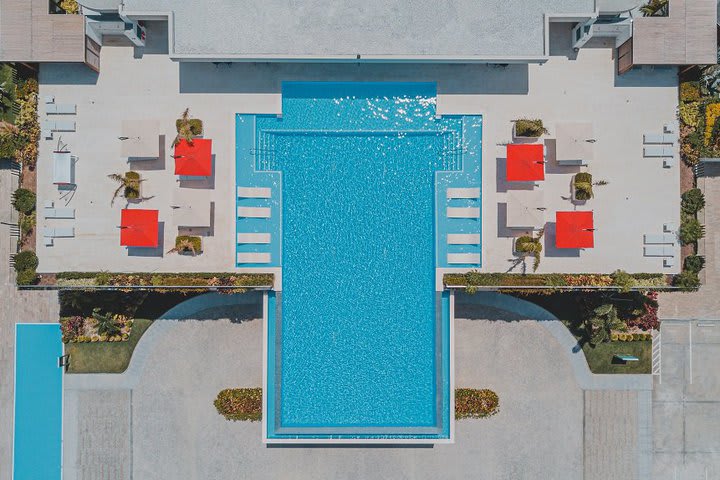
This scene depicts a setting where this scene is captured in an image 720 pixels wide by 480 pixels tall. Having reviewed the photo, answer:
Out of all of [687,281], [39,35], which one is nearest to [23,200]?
[39,35]

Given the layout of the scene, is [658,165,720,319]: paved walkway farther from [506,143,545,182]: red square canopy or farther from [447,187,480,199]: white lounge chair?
[447,187,480,199]: white lounge chair

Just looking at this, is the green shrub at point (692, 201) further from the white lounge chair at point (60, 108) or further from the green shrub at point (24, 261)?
the green shrub at point (24, 261)

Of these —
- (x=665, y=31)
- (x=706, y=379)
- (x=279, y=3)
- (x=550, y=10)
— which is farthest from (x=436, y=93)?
(x=706, y=379)

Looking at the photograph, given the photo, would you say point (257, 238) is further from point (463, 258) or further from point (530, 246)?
point (530, 246)

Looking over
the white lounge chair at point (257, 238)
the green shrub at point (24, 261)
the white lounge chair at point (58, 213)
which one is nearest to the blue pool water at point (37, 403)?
the green shrub at point (24, 261)

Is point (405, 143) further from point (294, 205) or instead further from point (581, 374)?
point (581, 374)

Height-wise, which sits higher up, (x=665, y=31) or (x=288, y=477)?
(x=665, y=31)

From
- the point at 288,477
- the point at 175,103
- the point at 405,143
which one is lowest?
the point at 288,477
